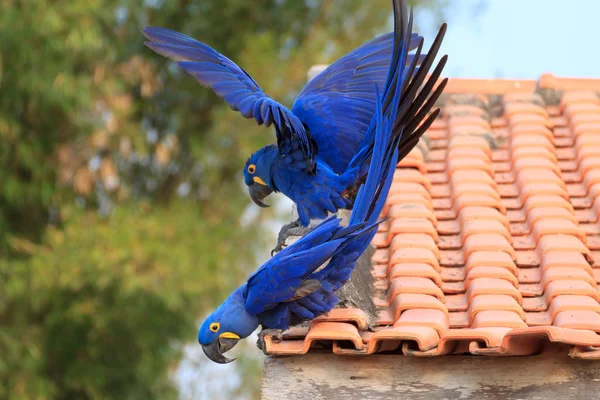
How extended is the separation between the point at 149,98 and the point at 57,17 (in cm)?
229

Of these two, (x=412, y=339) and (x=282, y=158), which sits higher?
(x=282, y=158)

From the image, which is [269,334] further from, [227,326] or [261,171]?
[261,171]

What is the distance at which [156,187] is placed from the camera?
8.66m

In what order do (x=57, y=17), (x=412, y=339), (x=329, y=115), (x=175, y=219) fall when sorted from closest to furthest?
(x=412, y=339) < (x=329, y=115) < (x=57, y=17) < (x=175, y=219)

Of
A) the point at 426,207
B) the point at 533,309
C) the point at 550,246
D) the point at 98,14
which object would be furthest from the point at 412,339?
the point at 98,14

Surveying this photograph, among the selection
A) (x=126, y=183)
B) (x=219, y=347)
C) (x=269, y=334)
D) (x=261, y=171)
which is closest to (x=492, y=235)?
(x=261, y=171)

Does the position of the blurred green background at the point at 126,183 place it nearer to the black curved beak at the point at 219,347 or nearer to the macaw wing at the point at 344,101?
the macaw wing at the point at 344,101

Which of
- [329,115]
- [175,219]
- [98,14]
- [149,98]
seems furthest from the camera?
[149,98]

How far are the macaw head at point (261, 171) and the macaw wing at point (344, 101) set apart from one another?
0.19 metres

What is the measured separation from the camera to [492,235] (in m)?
3.32

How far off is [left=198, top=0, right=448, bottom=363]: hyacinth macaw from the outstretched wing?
0.44 meters

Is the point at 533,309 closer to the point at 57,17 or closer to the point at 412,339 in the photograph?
the point at 412,339

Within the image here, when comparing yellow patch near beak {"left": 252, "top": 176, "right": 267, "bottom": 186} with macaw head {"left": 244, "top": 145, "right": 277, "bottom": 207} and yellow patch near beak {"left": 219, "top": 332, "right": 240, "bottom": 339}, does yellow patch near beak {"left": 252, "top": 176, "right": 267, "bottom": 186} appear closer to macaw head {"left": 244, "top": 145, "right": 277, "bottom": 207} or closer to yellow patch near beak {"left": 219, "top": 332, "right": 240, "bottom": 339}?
macaw head {"left": 244, "top": 145, "right": 277, "bottom": 207}

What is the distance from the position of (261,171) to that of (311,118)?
0.97 ft
